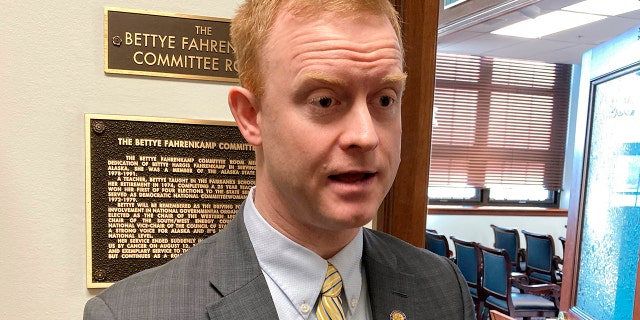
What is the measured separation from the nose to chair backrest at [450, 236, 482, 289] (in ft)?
13.9

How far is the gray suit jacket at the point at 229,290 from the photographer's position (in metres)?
0.85

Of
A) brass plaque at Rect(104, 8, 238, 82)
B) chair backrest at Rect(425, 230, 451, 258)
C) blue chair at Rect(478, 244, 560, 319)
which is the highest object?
brass plaque at Rect(104, 8, 238, 82)

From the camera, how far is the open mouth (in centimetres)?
81

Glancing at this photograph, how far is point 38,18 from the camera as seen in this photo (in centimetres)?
128

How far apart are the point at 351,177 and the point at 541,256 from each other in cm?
529

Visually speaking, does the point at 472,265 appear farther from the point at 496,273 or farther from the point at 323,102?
the point at 323,102

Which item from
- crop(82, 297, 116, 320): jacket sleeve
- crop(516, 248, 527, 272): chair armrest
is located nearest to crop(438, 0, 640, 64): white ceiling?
crop(516, 248, 527, 272): chair armrest

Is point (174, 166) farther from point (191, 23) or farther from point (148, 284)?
point (148, 284)

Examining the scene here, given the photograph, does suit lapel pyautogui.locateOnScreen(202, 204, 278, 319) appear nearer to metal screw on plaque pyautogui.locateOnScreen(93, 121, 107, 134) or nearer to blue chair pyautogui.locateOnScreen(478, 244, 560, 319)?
metal screw on plaque pyautogui.locateOnScreen(93, 121, 107, 134)

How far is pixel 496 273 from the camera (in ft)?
14.7

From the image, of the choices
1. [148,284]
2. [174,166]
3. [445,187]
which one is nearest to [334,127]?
[148,284]

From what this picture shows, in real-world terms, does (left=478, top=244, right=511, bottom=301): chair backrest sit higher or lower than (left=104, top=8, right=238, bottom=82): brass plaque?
lower

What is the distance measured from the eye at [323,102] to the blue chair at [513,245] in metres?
5.58

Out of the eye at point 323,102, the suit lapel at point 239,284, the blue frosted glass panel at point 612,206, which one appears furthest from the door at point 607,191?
the suit lapel at point 239,284
